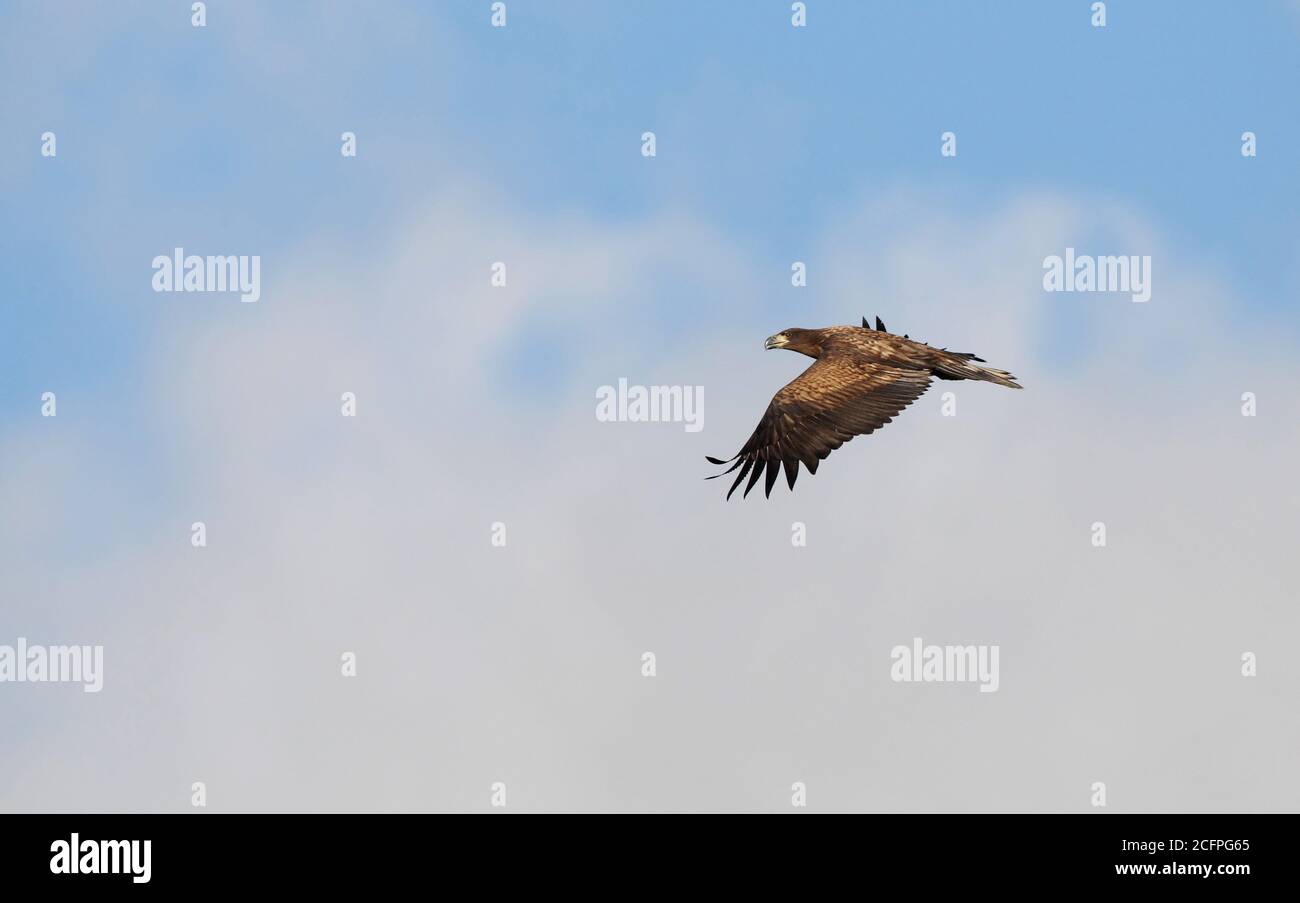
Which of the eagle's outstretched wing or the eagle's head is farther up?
the eagle's head

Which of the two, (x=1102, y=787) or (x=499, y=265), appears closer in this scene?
(x=1102, y=787)

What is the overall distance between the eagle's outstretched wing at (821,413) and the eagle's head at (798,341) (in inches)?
78.9

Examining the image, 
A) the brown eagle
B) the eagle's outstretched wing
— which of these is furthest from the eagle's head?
the eagle's outstretched wing

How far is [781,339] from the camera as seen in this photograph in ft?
105

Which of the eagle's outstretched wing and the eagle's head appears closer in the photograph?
the eagle's outstretched wing

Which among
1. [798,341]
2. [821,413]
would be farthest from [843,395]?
[798,341]

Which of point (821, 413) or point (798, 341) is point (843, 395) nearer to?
point (821, 413)

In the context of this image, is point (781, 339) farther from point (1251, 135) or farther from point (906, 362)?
point (1251, 135)

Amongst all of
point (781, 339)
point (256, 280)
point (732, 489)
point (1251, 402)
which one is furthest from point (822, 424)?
point (256, 280)

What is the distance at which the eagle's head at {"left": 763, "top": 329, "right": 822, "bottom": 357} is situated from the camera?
3178 cm

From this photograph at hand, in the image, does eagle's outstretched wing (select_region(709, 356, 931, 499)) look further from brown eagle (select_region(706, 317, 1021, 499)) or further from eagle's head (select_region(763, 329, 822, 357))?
eagle's head (select_region(763, 329, 822, 357))

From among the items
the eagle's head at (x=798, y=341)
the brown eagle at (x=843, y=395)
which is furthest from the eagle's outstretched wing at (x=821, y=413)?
the eagle's head at (x=798, y=341)
